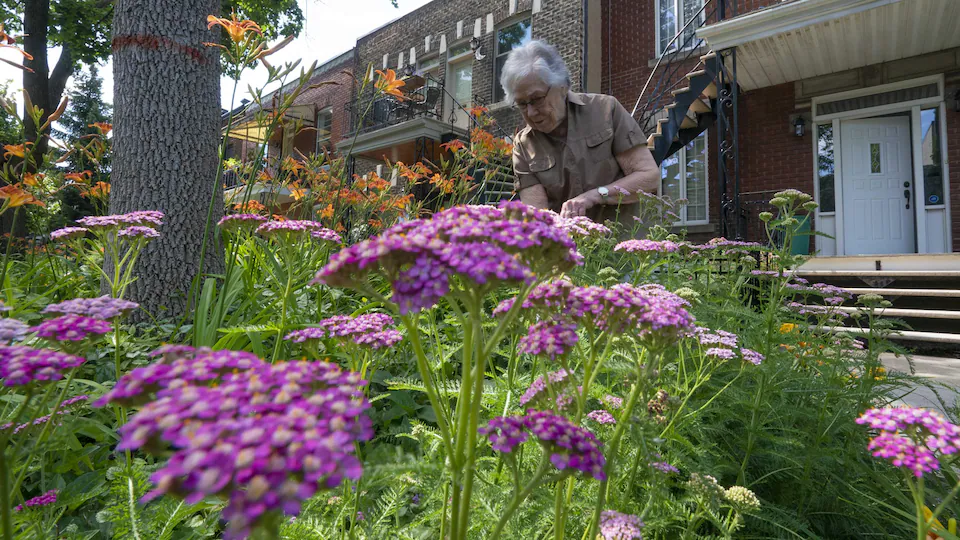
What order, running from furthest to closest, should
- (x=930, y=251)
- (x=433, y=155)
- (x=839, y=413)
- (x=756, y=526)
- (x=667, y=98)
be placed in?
(x=433, y=155) → (x=667, y=98) → (x=930, y=251) → (x=839, y=413) → (x=756, y=526)

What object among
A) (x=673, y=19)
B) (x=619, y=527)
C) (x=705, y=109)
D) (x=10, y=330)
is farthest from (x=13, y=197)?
(x=673, y=19)

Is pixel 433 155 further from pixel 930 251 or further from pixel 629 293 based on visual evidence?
pixel 629 293

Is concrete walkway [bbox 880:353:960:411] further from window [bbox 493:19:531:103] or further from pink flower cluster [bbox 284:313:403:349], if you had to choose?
window [bbox 493:19:531:103]

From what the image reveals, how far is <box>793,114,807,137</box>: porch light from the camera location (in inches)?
316

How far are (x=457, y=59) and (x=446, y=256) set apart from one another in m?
13.4

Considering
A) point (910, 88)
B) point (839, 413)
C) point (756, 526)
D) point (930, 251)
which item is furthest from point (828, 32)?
point (756, 526)

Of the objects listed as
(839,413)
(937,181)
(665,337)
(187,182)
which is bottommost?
(839,413)

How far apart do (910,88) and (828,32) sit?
7.06ft

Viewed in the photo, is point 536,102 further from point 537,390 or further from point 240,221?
point 537,390

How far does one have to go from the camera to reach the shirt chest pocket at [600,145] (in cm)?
326

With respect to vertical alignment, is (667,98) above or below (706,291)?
above

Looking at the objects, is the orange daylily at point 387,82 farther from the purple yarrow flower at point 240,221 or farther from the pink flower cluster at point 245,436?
the pink flower cluster at point 245,436

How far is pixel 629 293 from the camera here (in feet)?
2.80

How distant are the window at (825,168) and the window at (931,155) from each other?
3.78 feet
